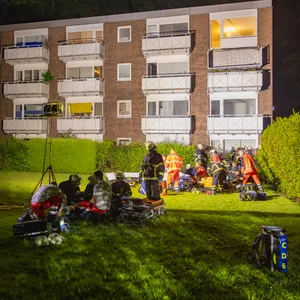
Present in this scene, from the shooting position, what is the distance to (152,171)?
12484 mm

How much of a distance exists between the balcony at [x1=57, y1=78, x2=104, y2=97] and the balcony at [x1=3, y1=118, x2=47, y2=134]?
3050 millimetres

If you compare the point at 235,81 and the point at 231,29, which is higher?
the point at 231,29

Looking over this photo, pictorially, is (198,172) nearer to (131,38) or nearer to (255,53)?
(255,53)

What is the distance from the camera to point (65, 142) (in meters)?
26.9

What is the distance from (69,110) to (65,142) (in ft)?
19.8

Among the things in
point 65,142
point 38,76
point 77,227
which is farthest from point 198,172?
point 38,76

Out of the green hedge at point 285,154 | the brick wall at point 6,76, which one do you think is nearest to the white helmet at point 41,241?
the green hedge at point 285,154

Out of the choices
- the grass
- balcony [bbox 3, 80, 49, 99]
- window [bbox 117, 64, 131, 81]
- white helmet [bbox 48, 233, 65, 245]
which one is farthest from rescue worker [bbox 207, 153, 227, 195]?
balcony [bbox 3, 80, 49, 99]

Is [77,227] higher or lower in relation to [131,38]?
lower

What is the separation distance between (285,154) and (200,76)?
608 inches

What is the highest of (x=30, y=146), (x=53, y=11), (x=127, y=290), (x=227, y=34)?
(x=53, y=11)

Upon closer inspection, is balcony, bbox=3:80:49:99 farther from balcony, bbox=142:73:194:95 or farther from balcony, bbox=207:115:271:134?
balcony, bbox=207:115:271:134

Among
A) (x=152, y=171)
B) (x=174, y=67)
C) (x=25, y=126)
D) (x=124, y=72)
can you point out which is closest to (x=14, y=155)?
(x=25, y=126)

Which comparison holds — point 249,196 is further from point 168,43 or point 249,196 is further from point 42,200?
point 168,43
